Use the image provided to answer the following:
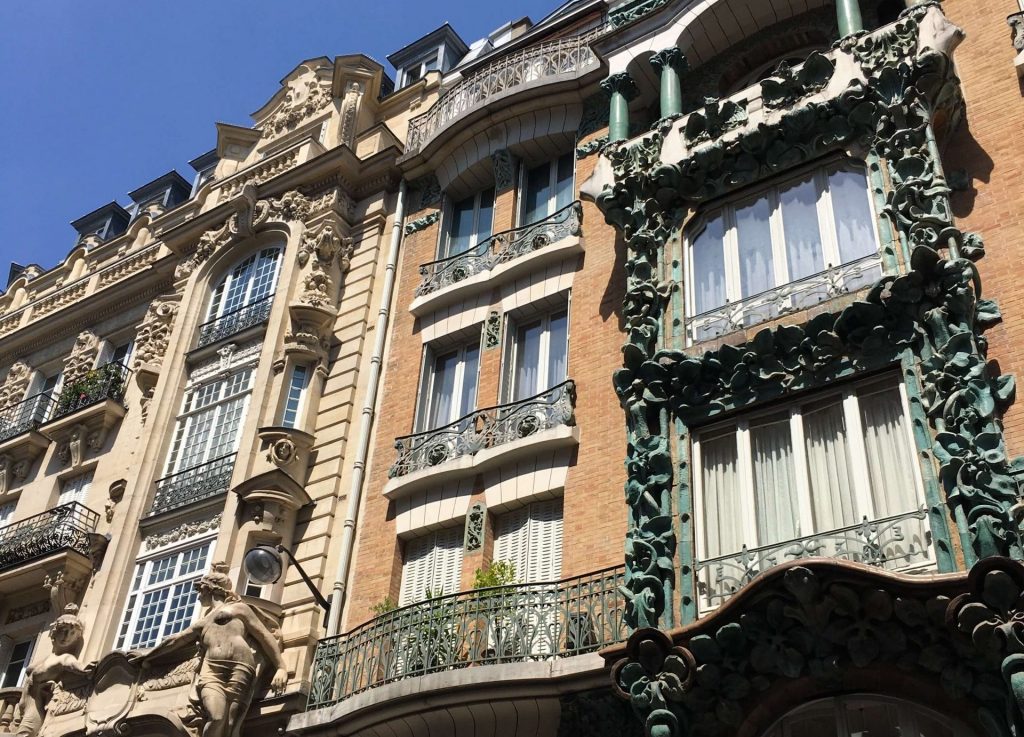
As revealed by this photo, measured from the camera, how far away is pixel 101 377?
80.2 ft

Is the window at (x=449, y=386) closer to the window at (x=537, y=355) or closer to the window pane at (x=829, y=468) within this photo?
the window at (x=537, y=355)

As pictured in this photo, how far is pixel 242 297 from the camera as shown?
2225cm

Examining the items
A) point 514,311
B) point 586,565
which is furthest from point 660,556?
point 514,311

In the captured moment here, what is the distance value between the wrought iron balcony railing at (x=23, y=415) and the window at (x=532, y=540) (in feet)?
47.8

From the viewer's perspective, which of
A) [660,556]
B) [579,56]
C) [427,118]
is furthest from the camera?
[427,118]

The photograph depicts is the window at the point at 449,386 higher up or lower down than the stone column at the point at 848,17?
lower down

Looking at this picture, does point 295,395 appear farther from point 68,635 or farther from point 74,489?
point 74,489

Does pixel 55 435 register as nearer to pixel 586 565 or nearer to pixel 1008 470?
pixel 586 565

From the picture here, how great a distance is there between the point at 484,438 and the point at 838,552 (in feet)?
21.1

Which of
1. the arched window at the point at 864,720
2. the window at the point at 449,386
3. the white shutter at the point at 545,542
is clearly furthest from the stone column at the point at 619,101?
the arched window at the point at 864,720

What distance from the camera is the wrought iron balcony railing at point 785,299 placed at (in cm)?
1348

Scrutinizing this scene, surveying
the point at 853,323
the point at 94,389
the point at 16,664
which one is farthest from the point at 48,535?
the point at 853,323

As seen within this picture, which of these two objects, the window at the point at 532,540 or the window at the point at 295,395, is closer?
the window at the point at 532,540

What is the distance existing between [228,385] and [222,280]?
3.27 meters
